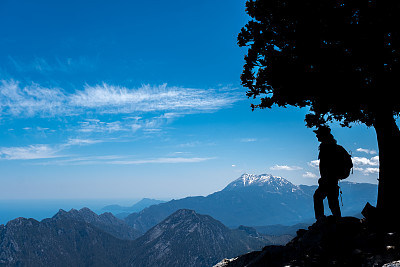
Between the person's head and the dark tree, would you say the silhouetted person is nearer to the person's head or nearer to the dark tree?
the person's head

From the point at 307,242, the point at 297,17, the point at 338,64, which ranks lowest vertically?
the point at 307,242

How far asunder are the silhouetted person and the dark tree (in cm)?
191

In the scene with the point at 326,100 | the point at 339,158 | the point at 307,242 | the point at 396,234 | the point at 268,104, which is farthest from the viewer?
the point at 268,104

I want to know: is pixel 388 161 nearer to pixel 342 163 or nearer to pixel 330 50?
pixel 342 163

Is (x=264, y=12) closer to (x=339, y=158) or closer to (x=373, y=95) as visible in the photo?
(x=373, y=95)

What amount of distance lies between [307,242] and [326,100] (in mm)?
7876

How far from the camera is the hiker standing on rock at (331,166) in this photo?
1232cm

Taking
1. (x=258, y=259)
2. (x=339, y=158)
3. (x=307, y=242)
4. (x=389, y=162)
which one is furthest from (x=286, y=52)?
(x=258, y=259)

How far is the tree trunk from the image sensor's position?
1181 centimetres

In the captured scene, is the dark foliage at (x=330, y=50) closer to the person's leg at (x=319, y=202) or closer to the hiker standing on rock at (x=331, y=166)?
the hiker standing on rock at (x=331, y=166)

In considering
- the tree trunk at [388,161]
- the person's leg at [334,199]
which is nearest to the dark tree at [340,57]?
the tree trunk at [388,161]

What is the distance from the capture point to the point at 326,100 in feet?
47.8

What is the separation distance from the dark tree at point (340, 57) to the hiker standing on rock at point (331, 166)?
188cm

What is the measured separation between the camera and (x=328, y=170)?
12.4 m
